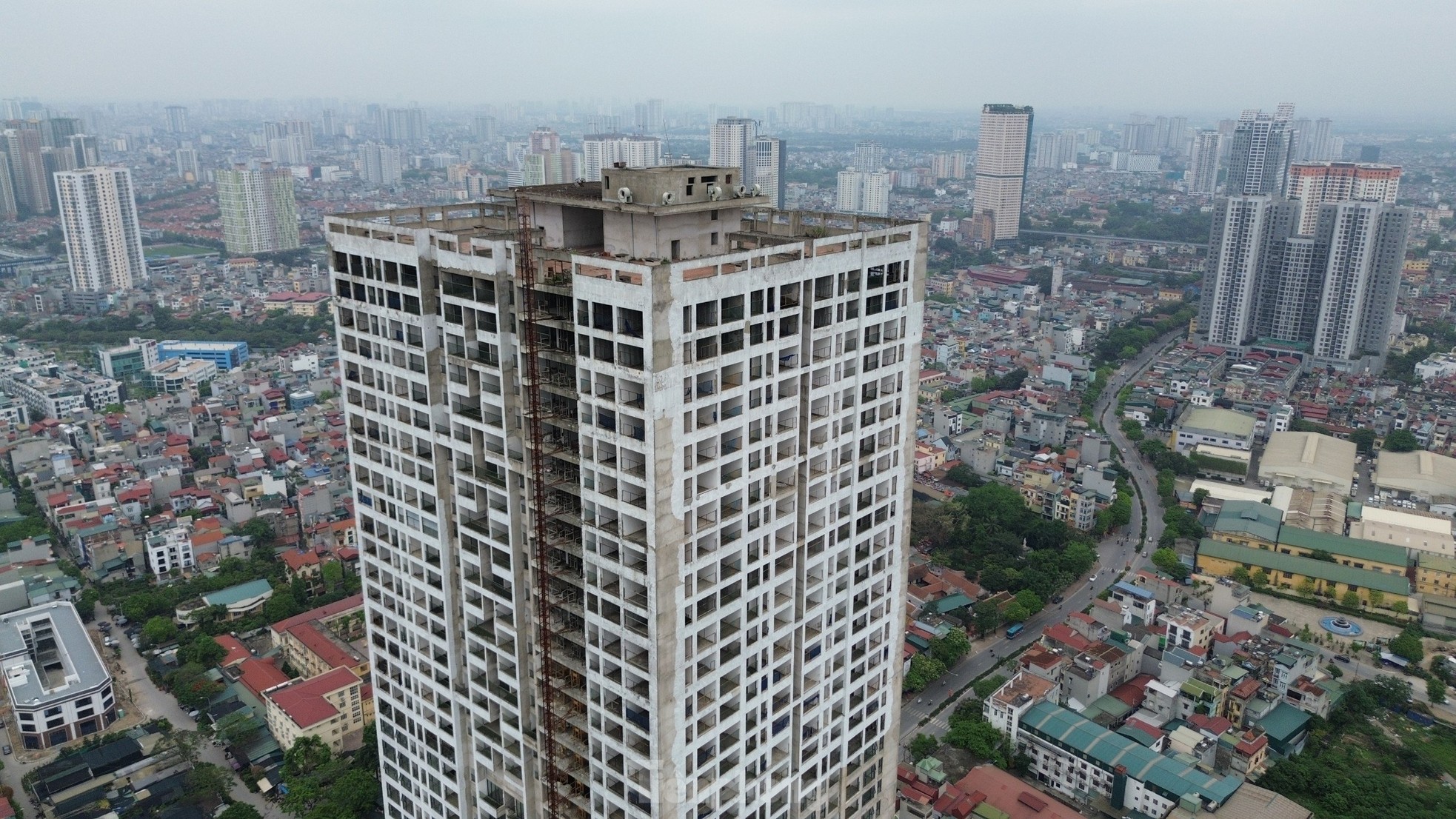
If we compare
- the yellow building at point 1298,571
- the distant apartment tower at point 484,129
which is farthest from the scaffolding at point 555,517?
the distant apartment tower at point 484,129

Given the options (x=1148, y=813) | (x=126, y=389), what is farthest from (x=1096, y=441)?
(x=126, y=389)

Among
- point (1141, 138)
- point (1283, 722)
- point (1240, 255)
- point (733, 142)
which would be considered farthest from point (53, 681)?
point (1141, 138)

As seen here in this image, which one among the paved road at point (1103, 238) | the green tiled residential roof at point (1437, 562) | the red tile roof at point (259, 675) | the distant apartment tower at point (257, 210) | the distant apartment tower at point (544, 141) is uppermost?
the distant apartment tower at point (544, 141)

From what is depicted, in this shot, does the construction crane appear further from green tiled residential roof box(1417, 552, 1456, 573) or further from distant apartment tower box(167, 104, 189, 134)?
distant apartment tower box(167, 104, 189, 134)

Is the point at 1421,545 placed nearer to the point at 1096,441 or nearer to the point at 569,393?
the point at 1096,441

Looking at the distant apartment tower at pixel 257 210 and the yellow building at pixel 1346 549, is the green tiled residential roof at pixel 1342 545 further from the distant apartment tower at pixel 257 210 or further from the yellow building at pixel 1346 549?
Result: the distant apartment tower at pixel 257 210
